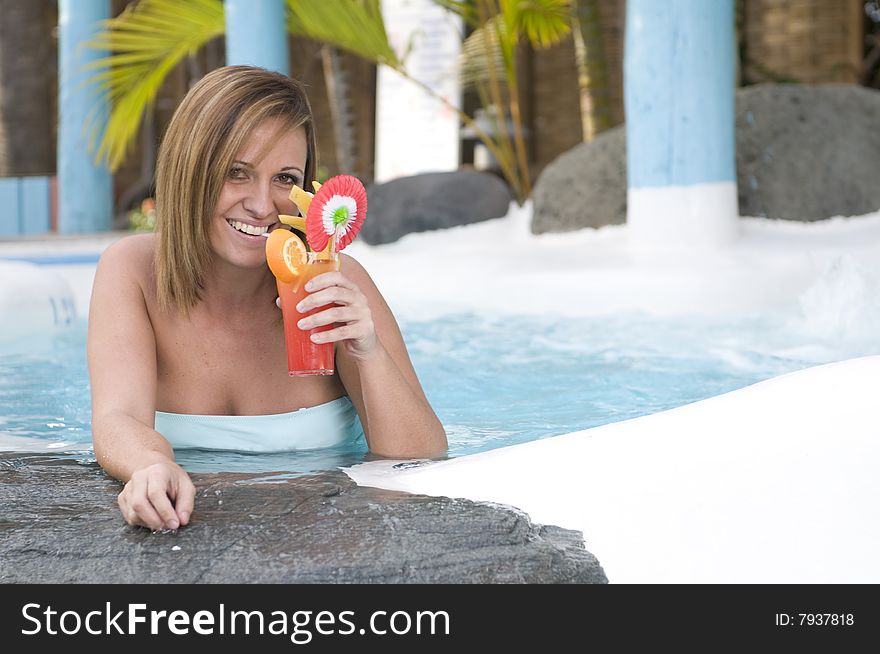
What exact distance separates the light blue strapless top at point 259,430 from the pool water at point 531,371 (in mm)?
35

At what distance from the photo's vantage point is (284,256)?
5.64 feet

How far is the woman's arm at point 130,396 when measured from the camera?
5.06ft

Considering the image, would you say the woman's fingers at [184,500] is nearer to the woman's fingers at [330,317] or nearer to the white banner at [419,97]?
the woman's fingers at [330,317]

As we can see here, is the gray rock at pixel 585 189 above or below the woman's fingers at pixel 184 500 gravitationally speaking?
above

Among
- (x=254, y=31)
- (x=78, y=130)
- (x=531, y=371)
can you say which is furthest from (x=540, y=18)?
(x=78, y=130)

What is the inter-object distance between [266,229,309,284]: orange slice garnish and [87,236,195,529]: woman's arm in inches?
13.6

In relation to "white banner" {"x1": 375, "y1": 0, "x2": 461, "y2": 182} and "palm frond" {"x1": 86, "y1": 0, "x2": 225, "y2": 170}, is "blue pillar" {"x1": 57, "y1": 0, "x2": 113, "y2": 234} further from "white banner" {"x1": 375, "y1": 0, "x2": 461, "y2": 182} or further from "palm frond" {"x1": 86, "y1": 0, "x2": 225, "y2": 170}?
"white banner" {"x1": 375, "y1": 0, "x2": 461, "y2": 182}

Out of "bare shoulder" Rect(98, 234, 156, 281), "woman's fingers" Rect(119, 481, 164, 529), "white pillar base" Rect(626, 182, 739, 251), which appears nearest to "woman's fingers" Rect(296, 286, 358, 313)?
"woman's fingers" Rect(119, 481, 164, 529)

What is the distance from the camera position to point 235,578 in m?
1.36

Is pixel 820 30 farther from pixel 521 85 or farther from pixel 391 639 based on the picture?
pixel 391 639

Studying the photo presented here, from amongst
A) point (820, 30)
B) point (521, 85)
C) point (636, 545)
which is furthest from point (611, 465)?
point (521, 85)

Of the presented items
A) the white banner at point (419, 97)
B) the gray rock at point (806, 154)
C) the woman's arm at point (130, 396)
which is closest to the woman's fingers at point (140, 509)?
the woman's arm at point (130, 396)

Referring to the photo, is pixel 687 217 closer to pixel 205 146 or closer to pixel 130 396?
pixel 205 146

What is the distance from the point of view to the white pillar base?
528cm
